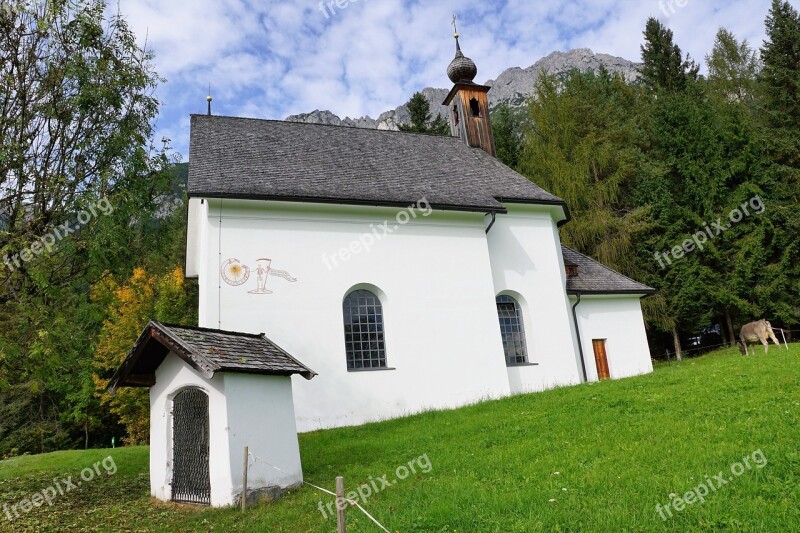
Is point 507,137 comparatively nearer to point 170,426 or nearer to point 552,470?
point 170,426

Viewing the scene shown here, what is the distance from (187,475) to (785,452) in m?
7.23

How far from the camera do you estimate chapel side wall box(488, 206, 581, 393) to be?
51.2 ft

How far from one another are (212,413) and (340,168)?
9338mm

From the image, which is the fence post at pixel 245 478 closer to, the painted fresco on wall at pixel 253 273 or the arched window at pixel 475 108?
the painted fresco on wall at pixel 253 273

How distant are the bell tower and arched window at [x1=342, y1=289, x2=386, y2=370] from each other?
31.2 ft

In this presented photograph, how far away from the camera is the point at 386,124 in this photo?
3676 inches

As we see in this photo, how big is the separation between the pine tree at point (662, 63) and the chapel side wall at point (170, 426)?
3502 cm

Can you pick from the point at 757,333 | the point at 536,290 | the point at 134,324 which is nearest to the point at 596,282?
the point at 536,290

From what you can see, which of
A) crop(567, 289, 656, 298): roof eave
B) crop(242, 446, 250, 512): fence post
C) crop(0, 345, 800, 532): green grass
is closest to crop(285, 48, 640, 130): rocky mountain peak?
crop(567, 289, 656, 298): roof eave

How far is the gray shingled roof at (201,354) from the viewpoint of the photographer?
762 centimetres

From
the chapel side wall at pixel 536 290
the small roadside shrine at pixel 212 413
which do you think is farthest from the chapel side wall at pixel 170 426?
the chapel side wall at pixel 536 290

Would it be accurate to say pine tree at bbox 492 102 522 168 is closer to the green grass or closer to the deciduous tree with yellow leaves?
the deciduous tree with yellow leaves

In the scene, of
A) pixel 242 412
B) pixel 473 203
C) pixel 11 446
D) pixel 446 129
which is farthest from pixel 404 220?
pixel 446 129

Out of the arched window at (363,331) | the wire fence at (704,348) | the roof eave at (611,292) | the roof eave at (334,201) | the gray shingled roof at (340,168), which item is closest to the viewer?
the roof eave at (334,201)
